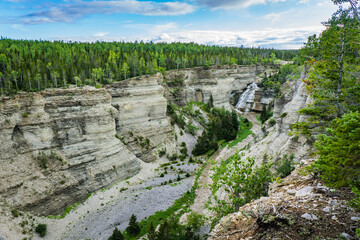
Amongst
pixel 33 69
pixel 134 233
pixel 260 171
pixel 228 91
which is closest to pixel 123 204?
pixel 134 233

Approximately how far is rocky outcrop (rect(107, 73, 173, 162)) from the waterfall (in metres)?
49.5

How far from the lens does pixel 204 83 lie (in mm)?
87750

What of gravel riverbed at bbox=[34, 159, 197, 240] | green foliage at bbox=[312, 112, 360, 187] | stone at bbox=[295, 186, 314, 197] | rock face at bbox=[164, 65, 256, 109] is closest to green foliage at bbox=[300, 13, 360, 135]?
stone at bbox=[295, 186, 314, 197]

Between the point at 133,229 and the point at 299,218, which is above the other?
the point at 299,218

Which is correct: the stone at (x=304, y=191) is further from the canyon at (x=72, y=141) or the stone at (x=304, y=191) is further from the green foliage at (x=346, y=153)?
the canyon at (x=72, y=141)

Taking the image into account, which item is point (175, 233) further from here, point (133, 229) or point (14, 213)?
point (14, 213)

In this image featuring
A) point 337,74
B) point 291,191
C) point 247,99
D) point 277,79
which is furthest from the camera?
point 247,99

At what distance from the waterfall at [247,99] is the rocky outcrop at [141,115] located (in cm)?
4951

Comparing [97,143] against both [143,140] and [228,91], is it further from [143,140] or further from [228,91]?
[228,91]

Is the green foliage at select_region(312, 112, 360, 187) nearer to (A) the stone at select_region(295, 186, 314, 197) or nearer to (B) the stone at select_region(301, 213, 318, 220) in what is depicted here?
(B) the stone at select_region(301, 213, 318, 220)

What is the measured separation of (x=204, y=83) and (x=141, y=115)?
39.0 m

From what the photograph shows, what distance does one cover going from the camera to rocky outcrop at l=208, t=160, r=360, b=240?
1012 centimetres

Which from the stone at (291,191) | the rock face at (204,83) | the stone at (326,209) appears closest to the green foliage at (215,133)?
the rock face at (204,83)

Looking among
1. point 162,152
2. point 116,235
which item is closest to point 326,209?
point 116,235
